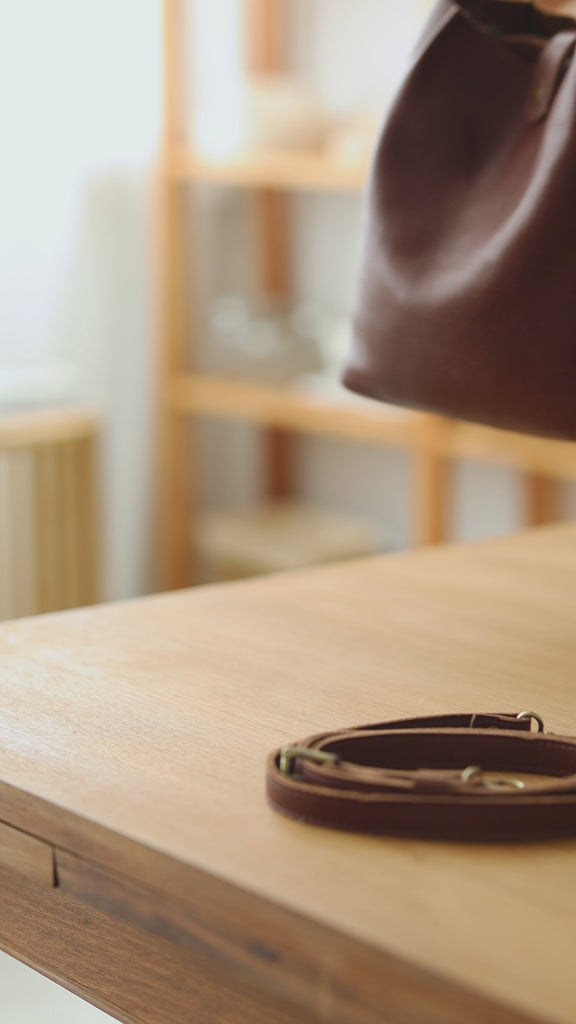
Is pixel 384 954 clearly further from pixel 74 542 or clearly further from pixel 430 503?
pixel 430 503

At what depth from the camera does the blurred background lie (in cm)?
246

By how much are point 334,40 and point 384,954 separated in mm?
2537

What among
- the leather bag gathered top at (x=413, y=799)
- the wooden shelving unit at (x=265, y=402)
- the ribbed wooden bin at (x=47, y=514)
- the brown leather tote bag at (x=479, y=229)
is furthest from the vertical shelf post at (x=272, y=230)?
the leather bag gathered top at (x=413, y=799)

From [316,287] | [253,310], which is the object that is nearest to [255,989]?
[253,310]

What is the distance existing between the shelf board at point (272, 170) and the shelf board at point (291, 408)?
0.37 metres

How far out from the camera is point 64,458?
1.79 meters

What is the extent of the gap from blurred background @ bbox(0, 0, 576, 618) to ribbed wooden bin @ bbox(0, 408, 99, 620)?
0.45 m

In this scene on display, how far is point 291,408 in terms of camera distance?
99.0 inches

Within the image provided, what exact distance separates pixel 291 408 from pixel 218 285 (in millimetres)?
487

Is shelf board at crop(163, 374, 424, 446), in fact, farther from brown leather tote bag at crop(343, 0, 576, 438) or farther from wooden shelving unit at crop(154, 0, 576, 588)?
brown leather tote bag at crop(343, 0, 576, 438)

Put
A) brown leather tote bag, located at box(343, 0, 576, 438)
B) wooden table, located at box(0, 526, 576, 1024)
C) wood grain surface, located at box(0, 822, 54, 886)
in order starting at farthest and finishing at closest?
1. brown leather tote bag, located at box(343, 0, 576, 438)
2. wood grain surface, located at box(0, 822, 54, 886)
3. wooden table, located at box(0, 526, 576, 1024)

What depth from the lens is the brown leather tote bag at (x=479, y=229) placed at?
740 mm

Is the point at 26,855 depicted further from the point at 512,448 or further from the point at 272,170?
the point at 272,170

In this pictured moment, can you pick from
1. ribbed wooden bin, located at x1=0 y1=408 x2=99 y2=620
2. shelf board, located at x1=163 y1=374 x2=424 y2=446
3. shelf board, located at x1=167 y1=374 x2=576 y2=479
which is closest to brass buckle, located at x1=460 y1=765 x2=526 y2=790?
ribbed wooden bin, located at x1=0 y1=408 x2=99 y2=620
